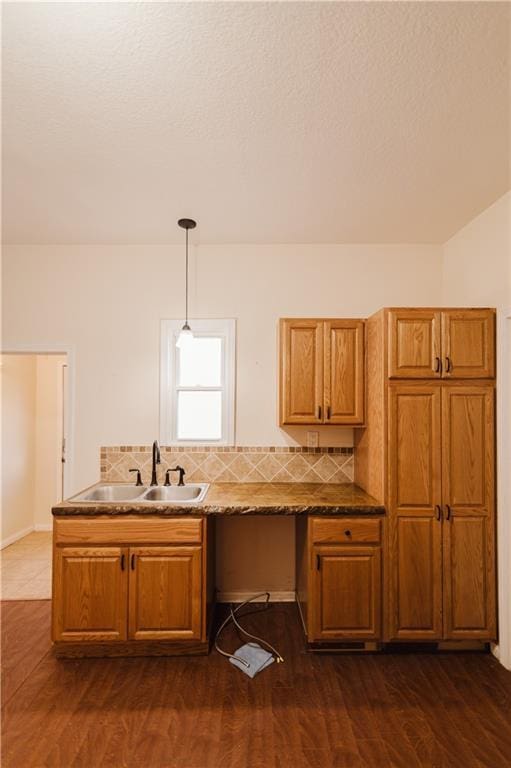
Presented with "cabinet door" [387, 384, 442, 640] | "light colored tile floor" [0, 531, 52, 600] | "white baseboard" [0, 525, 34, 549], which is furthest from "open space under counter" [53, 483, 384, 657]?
"white baseboard" [0, 525, 34, 549]

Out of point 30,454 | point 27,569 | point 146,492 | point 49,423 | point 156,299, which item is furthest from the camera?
point 49,423

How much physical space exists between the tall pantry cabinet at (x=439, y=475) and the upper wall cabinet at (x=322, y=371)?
14.1 inches

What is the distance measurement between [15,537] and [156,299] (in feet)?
10.6

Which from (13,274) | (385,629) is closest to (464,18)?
(385,629)

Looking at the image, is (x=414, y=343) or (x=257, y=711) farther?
(x=414, y=343)

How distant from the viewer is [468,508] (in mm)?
2518

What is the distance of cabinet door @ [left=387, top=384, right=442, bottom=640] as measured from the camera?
8.20 ft

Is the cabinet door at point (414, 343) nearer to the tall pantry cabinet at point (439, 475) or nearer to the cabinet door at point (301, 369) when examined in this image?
the tall pantry cabinet at point (439, 475)

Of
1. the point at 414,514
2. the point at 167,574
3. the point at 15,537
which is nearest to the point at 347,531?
the point at 414,514

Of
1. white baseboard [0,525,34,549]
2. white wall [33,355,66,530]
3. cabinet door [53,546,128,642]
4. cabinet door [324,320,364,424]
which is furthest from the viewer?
white wall [33,355,66,530]

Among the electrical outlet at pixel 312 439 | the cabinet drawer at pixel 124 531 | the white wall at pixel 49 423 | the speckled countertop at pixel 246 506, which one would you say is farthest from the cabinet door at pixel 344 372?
the white wall at pixel 49 423

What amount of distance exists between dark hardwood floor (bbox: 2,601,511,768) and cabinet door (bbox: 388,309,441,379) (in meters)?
1.76

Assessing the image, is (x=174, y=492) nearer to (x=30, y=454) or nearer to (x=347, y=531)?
(x=347, y=531)

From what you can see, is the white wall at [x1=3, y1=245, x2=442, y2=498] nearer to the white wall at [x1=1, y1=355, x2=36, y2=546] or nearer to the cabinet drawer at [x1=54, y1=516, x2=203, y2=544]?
the cabinet drawer at [x1=54, y1=516, x2=203, y2=544]
